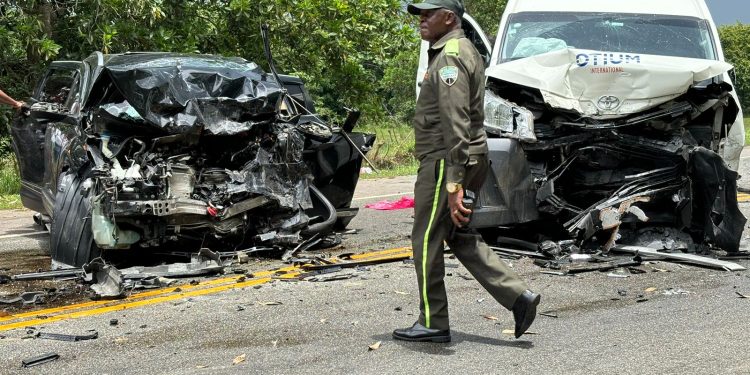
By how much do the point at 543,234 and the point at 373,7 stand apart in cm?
897

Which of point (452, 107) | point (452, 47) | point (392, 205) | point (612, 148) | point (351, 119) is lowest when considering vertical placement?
point (392, 205)

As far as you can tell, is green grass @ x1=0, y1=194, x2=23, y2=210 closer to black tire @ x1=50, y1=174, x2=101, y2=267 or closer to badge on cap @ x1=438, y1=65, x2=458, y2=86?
black tire @ x1=50, y1=174, x2=101, y2=267

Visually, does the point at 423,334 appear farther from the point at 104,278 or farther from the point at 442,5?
the point at 104,278

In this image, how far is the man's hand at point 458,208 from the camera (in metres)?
4.98

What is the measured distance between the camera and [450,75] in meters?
4.96

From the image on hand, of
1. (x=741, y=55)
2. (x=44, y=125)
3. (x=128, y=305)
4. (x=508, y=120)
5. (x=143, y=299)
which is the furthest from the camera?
(x=741, y=55)

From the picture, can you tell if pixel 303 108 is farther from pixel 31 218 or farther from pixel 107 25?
pixel 107 25

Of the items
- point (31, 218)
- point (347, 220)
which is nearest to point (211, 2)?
point (31, 218)

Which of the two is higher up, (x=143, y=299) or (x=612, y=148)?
(x=612, y=148)

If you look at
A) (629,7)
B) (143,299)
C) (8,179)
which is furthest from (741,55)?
(143,299)

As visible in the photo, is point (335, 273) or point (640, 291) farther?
point (335, 273)

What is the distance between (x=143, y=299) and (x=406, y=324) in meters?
1.89

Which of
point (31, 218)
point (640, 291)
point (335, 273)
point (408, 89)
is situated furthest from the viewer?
point (408, 89)

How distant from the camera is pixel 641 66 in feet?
25.8
